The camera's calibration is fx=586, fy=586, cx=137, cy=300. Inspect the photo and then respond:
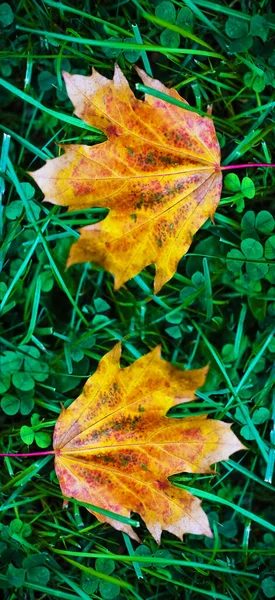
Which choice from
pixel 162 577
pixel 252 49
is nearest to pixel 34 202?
pixel 252 49

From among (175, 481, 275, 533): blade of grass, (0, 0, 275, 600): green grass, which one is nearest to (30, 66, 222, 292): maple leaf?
(0, 0, 275, 600): green grass

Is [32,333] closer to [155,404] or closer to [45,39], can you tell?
[155,404]

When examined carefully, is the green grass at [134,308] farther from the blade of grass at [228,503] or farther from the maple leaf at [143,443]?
the maple leaf at [143,443]

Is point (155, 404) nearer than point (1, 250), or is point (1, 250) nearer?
point (155, 404)

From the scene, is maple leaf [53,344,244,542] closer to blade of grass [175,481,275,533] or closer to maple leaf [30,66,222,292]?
blade of grass [175,481,275,533]

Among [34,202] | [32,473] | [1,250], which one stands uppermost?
[34,202]

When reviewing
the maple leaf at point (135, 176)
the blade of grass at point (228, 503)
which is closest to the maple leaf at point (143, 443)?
the blade of grass at point (228, 503)

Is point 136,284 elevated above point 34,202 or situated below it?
below
